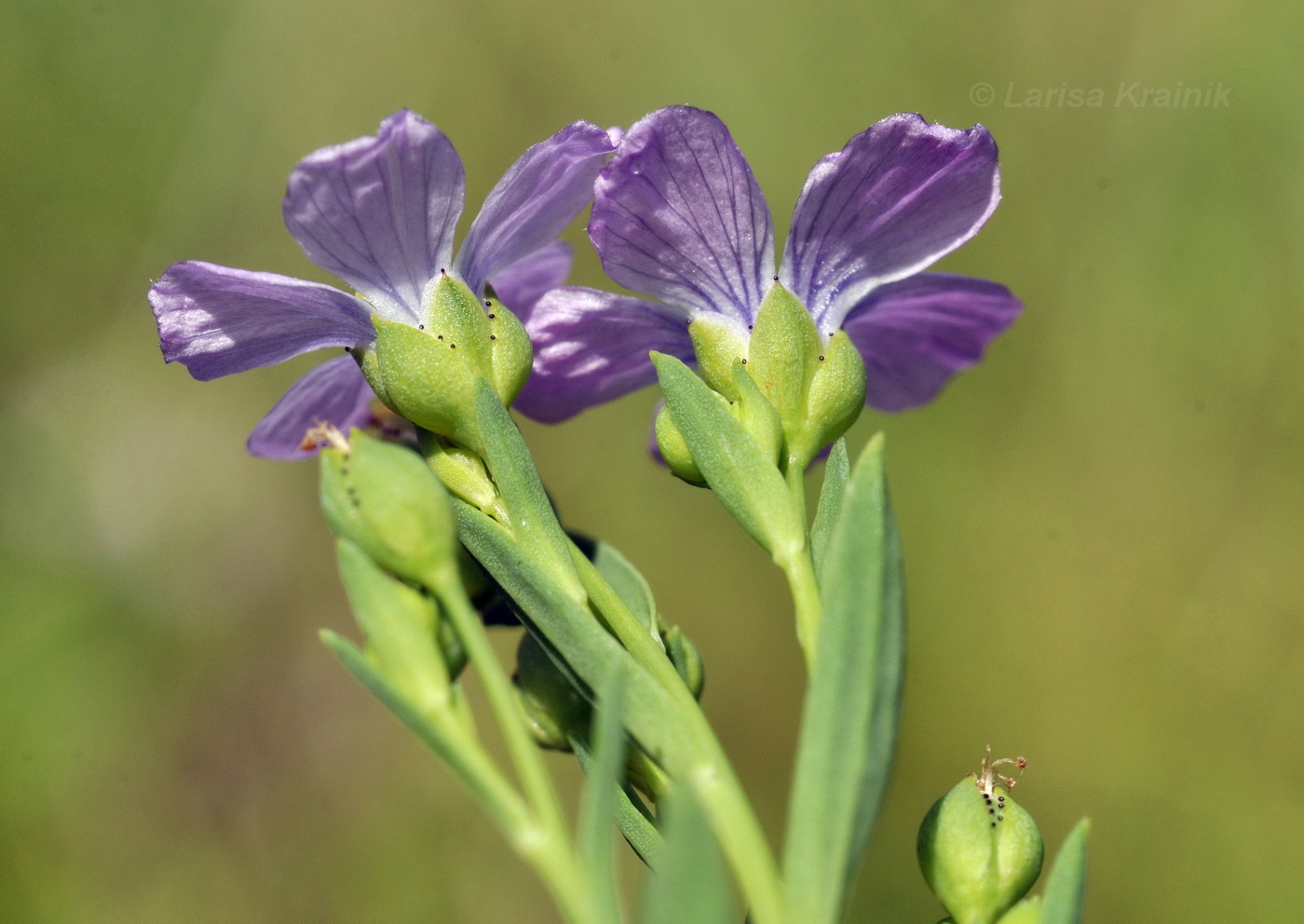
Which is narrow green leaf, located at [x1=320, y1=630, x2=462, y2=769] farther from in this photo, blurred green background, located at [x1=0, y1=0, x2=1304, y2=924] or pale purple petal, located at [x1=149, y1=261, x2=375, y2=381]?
blurred green background, located at [x1=0, y1=0, x2=1304, y2=924]

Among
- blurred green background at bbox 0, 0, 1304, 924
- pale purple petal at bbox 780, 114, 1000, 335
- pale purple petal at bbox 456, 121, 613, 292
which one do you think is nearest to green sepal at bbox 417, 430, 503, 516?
pale purple petal at bbox 456, 121, 613, 292

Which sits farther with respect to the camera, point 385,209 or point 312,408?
point 312,408

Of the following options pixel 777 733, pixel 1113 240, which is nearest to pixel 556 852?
pixel 777 733

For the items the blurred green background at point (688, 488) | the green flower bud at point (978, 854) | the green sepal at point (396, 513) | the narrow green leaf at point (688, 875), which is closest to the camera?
the narrow green leaf at point (688, 875)

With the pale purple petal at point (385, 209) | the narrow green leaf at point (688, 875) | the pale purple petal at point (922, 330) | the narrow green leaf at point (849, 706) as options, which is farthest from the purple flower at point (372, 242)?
the narrow green leaf at point (688, 875)

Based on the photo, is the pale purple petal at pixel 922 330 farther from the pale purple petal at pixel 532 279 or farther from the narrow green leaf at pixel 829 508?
the pale purple petal at pixel 532 279

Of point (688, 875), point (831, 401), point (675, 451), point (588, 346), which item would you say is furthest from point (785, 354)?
point (688, 875)

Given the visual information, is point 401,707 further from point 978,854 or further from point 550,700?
point 978,854
